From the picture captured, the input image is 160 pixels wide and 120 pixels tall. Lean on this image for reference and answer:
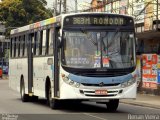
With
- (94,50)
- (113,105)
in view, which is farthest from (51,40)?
(113,105)

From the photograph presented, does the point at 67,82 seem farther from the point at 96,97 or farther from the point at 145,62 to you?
the point at 145,62

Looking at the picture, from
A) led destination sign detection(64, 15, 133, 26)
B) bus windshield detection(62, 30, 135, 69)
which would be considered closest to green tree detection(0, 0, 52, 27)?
led destination sign detection(64, 15, 133, 26)

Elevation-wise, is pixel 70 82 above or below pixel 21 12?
below

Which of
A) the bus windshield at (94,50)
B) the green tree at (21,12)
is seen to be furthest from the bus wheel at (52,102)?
the green tree at (21,12)

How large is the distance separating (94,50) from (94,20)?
1096mm

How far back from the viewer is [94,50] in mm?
17672

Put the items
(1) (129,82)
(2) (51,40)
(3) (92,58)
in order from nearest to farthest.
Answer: (3) (92,58) < (1) (129,82) < (2) (51,40)

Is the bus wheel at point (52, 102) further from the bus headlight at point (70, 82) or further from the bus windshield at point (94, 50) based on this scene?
the bus windshield at point (94, 50)

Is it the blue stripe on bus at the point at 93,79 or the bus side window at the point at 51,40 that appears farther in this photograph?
the bus side window at the point at 51,40

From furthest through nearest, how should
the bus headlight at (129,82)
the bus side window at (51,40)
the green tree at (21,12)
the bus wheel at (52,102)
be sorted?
the green tree at (21,12) < the bus side window at (51,40) < the bus wheel at (52,102) < the bus headlight at (129,82)

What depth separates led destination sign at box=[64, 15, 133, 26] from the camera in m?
18.0

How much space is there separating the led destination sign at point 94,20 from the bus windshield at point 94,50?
307 mm

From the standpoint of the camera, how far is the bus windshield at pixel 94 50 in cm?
1756

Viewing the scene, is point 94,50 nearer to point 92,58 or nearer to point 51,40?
point 92,58
